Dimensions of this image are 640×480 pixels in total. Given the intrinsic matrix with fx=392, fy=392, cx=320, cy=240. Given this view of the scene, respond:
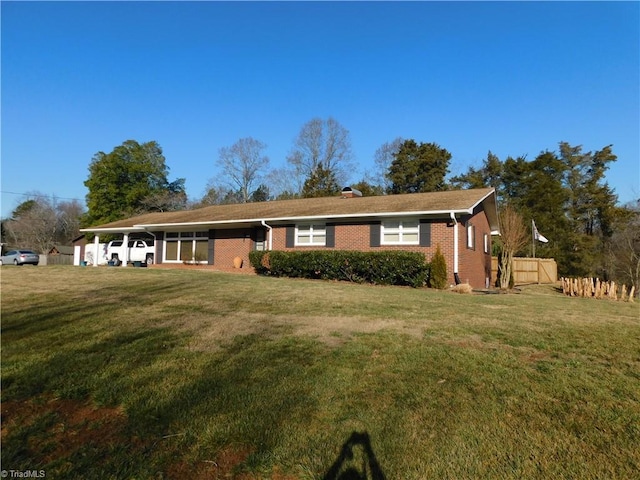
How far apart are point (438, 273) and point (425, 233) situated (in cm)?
209

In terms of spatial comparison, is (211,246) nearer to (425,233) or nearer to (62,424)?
(425,233)

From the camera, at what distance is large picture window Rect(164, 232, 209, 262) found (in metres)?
21.2

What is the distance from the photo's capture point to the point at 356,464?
102 inches

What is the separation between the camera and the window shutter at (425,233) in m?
15.0

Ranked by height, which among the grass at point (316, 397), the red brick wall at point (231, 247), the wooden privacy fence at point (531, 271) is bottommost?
the grass at point (316, 397)

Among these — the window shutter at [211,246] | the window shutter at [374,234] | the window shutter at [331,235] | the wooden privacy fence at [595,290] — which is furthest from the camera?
the window shutter at [211,246]

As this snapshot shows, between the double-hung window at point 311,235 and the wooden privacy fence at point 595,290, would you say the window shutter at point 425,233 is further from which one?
the wooden privacy fence at point 595,290

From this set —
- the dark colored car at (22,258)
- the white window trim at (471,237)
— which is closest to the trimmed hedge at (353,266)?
the white window trim at (471,237)

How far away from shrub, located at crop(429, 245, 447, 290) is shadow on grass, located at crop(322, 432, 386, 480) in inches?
443

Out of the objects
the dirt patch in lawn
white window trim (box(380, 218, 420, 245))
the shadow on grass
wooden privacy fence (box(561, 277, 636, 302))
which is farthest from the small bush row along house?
the dirt patch in lawn

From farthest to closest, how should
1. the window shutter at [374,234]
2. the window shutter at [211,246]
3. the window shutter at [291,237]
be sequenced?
the window shutter at [211,246] < the window shutter at [291,237] < the window shutter at [374,234]

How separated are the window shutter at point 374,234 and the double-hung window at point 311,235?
2.20 meters

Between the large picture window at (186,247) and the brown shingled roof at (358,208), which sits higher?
the brown shingled roof at (358,208)

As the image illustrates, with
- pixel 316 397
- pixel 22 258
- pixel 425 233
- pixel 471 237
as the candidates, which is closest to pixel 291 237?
pixel 425 233
